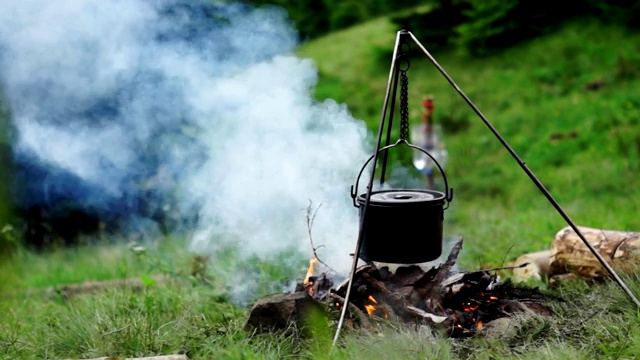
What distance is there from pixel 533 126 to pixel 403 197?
8.10 meters

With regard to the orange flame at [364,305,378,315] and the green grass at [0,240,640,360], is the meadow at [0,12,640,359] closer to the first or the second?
the green grass at [0,240,640,360]

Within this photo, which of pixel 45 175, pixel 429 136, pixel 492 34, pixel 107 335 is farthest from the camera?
pixel 492 34

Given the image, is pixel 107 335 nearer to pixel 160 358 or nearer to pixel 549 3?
pixel 160 358

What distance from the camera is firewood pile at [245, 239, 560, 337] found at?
351 centimetres

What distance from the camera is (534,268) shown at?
16.5 ft

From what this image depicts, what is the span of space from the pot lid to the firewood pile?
457mm

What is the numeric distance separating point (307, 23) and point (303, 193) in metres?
17.2

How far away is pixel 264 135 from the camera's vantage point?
5527 mm

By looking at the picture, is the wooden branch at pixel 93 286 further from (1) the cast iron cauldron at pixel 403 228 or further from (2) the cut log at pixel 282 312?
(1) the cast iron cauldron at pixel 403 228

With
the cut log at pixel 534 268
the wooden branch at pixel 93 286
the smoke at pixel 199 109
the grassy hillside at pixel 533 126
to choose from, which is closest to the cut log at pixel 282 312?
the smoke at pixel 199 109

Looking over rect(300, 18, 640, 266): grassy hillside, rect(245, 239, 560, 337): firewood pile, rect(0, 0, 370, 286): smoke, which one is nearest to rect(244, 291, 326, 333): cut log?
rect(245, 239, 560, 337): firewood pile

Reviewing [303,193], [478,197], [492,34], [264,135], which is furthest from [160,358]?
[492,34]

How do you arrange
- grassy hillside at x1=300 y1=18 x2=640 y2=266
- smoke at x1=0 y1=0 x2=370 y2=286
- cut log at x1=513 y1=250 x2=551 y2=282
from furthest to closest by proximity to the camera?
1. grassy hillside at x1=300 y1=18 x2=640 y2=266
2. smoke at x1=0 y1=0 x2=370 y2=286
3. cut log at x1=513 y1=250 x2=551 y2=282

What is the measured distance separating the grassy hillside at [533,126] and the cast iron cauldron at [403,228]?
7.12 ft
